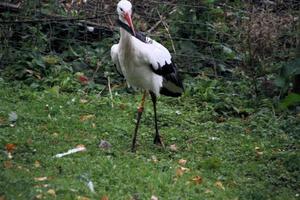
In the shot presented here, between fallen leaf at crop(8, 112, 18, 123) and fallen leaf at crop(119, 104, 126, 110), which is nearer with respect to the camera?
fallen leaf at crop(8, 112, 18, 123)

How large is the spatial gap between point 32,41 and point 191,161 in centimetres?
390

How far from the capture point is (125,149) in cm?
753

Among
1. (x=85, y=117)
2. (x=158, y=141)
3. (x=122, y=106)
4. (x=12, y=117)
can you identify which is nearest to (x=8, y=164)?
(x=12, y=117)

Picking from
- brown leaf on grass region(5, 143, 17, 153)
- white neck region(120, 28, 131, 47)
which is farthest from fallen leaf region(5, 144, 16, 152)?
white neck region(120, 28, 131, 47)

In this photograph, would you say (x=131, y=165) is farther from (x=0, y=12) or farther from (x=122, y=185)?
(x=0, y=12)

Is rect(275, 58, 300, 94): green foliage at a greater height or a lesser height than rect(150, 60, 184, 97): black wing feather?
greater

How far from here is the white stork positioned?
7.41 meters

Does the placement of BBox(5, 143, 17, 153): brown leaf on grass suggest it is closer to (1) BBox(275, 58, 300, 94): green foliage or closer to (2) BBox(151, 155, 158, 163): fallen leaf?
(2) BBox(151, 155, 158, 163): fallen leaf

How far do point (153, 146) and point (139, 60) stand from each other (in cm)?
94

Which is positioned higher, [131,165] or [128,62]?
[128,62]

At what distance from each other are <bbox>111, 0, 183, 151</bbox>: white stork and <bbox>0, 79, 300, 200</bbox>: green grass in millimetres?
597

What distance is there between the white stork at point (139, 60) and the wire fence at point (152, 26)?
2500 millimetres

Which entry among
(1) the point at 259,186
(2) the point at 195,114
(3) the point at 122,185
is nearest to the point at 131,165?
(3) the point at 122,185

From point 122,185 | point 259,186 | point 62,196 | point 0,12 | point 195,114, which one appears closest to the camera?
point 62,196
